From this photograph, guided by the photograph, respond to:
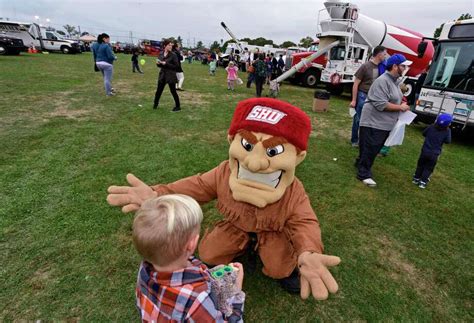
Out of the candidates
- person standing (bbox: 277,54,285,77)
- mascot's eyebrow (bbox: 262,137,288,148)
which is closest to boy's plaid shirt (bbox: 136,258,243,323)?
mascot's eyebrow (bbox: 262,137,288,148)

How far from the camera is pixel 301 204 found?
2.00m

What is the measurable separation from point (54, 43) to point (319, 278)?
30.8 metres

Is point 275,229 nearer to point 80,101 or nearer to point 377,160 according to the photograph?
point 377,160

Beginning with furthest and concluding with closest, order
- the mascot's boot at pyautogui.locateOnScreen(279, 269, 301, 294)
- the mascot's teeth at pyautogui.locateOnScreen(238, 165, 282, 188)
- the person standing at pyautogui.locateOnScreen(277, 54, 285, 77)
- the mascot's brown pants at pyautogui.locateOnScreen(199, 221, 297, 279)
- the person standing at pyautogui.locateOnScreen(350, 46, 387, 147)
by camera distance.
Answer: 1. the person standing at pyautogui.locateOnScreen(277, 54, 285, 77)
2. the person standing at pyautogui.locateOnScreen(350, 46, 387, 147)
3. the mascot's boot at pyautogui.locateOnScreen(279, 269, 301, 294)
4. the mascot's brown pants at pyautogui.locateOnScreen(199, 221, 297, 279)
5. the mascot's teeth at pyautogui.locateOnScreen(238, 165, 282, 188)

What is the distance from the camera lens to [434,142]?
417 centimetres

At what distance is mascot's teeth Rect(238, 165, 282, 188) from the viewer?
71.9 inches

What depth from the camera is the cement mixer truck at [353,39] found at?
38.9ft

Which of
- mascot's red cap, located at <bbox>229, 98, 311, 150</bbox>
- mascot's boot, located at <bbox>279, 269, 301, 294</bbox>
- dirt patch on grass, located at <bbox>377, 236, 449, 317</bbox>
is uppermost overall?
mascot's red cap, located at <bbox>229, 98, 311, 150</bbox>

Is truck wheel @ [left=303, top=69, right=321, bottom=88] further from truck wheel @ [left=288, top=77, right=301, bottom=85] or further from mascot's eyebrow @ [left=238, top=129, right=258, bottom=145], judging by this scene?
mascot's eyebrow @ [left=238, top=129, right=258, bottom=145]

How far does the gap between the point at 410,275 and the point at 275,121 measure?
2.00 meters

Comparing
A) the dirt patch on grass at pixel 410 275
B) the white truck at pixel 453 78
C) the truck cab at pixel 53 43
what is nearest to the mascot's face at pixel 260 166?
the dirt patch on grass at pixel 410 275

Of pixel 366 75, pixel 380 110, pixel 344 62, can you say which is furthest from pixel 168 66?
pixel 344 62

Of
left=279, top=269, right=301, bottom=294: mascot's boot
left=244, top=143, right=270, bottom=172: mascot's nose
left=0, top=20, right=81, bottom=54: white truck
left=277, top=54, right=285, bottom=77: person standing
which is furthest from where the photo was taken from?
left=0, top=20, right=81, bottom=54: white truck

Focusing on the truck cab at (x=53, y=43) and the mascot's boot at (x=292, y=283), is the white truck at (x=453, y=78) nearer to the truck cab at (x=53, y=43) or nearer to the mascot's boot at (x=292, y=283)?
the mascot's boot at (x=292, y=283)
